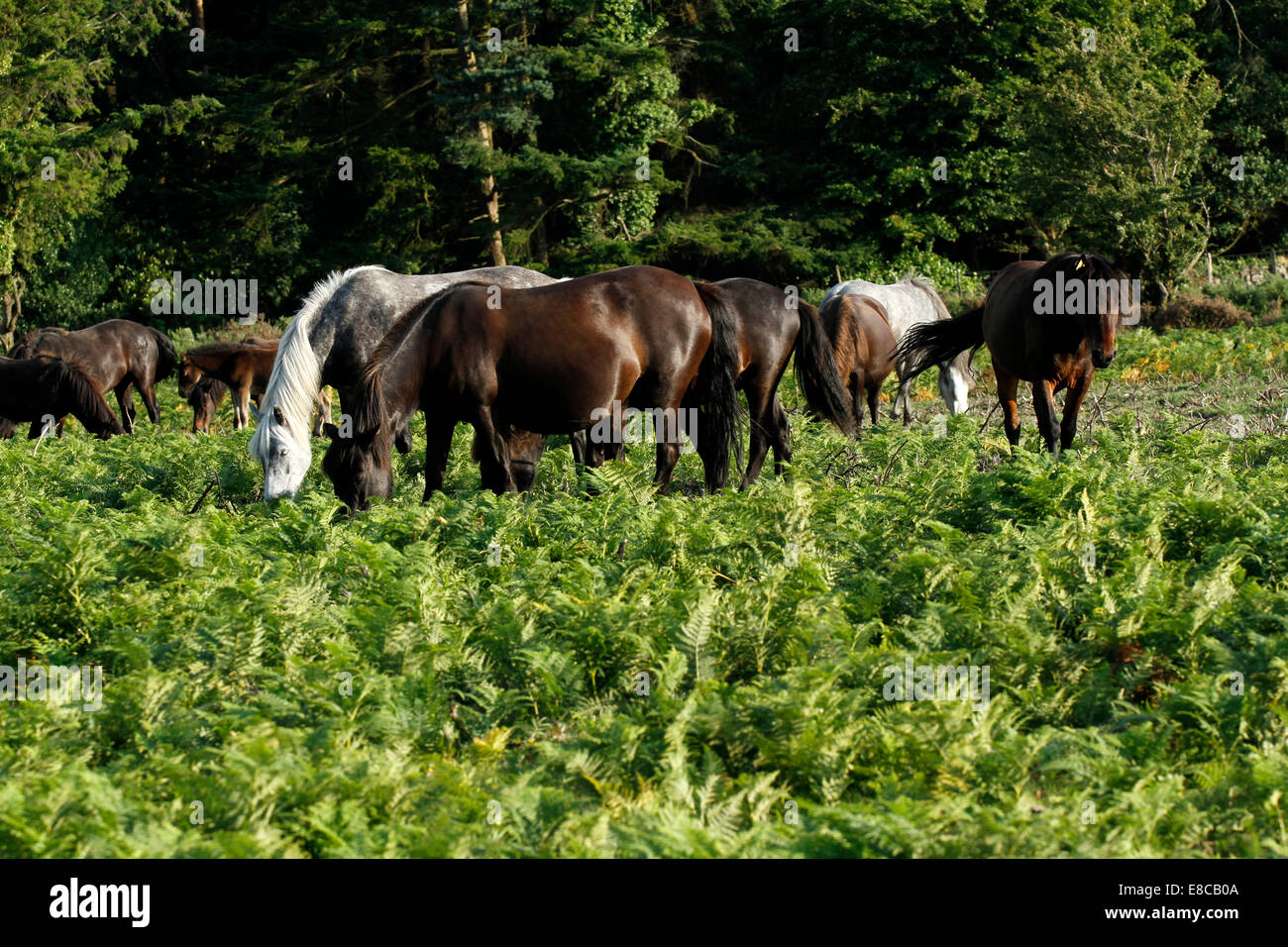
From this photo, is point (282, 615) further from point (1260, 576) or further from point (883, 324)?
point (883, 324)

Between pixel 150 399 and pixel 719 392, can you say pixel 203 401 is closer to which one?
pixel 150 399

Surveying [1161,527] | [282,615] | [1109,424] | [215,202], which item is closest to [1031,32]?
[215,202]

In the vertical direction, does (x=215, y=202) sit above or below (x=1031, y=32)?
below

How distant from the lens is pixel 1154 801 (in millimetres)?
3576

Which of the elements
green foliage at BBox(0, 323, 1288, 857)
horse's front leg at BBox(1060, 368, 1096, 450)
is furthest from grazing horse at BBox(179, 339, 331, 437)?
green foliage at BBox(0, 323, 1288, 857)

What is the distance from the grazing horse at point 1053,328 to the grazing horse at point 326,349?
4318mm

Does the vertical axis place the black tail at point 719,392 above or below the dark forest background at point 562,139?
below

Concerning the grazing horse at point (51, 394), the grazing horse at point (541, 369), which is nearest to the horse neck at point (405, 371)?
the grazing horse at point (541, 369)

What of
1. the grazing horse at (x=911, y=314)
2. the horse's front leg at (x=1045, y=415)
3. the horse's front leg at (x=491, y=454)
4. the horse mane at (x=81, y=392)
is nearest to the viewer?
the horse's front leg at (x=491, y=454)

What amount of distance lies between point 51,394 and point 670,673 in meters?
15.6

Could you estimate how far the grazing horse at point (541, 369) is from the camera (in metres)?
9.04

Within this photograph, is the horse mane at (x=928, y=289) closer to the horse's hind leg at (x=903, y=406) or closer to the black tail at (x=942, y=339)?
the horse's hind leg at (x=903, y=406)

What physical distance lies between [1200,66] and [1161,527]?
128ft

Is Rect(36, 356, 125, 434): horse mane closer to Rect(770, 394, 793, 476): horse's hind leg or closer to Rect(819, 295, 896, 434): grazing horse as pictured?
Rect(819, 295, 896, 434): grazing horse
